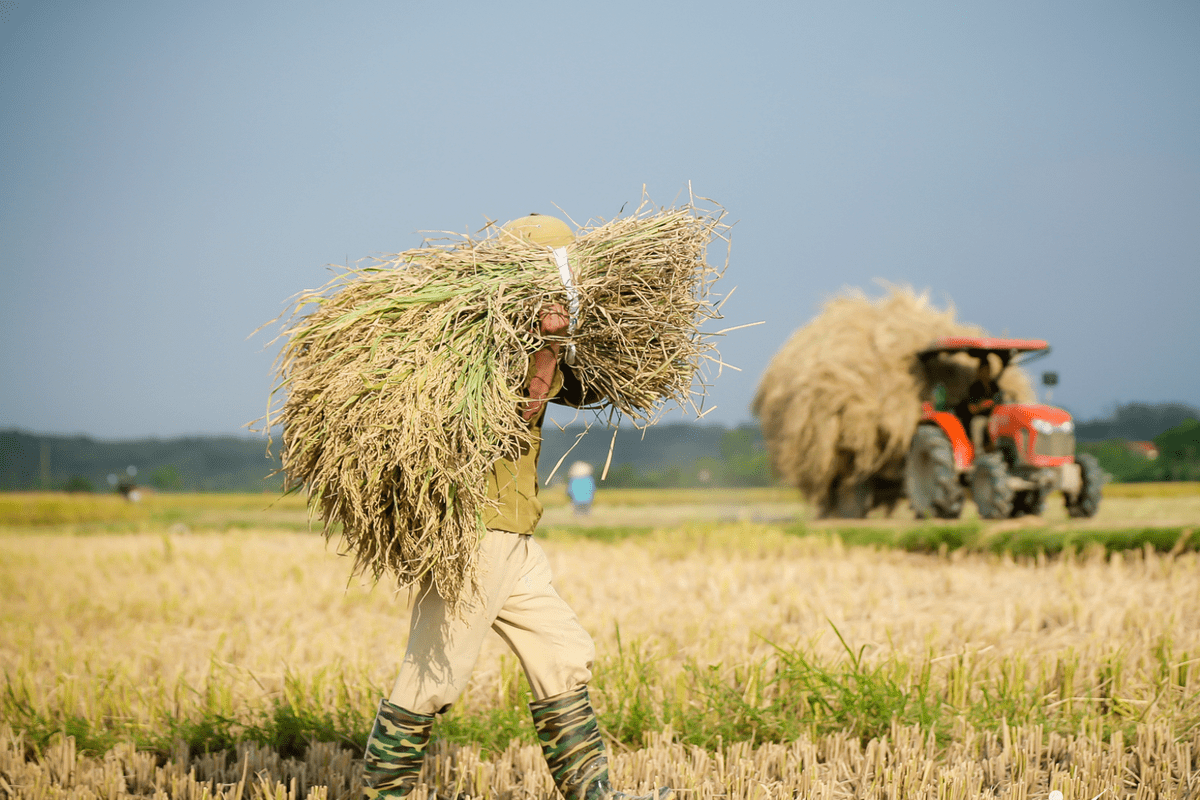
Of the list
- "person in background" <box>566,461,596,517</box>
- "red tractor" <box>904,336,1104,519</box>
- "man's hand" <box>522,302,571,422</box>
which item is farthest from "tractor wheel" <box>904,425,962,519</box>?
"man's hand" <box>522,302,571,422</box>

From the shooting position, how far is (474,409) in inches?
93.1

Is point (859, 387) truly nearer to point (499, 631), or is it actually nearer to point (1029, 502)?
point (1029, 502)

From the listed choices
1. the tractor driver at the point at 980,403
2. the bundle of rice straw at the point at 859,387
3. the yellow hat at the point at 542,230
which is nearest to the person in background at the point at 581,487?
the bundle of rice straw at the point at 859,387

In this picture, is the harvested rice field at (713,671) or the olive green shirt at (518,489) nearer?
the olive green shirt at (518,489)

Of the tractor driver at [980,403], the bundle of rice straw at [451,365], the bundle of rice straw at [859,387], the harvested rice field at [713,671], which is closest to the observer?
the bundle of rice straw at [451,365]

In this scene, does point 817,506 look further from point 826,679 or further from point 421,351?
point 421,351

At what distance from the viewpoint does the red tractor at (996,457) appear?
8773 millimetres

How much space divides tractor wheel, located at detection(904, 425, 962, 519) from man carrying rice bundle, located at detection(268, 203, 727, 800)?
718 centimetres

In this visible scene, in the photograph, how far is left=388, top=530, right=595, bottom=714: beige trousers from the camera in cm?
252

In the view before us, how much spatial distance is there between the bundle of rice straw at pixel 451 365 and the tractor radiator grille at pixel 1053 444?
23.8ft

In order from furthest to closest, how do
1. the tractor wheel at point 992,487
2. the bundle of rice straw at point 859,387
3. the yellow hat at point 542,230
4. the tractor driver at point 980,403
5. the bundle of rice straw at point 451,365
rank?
the bundle of rice straw at point 859,387 < the tractor driver at point 980,403 < the tractor wheel at point 992,487 < the yellow hat at point 542,230 < the bundle of rice straw at point 451,365

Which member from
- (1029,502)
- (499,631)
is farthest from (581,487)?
(499,631)

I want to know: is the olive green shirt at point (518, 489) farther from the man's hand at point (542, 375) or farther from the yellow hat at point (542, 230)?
the yellow hat at point (542, 230)

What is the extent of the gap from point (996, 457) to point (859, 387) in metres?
1.59
